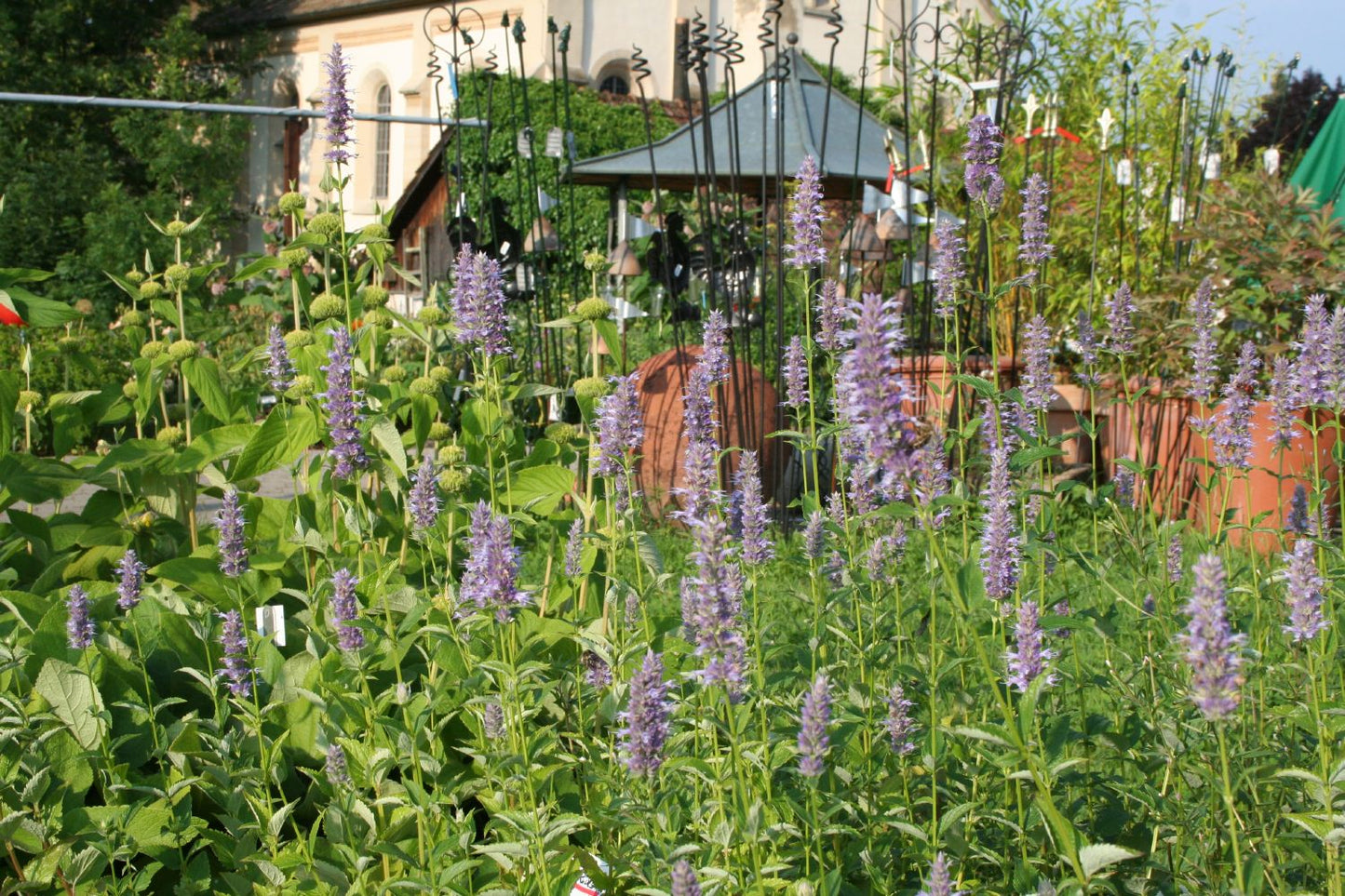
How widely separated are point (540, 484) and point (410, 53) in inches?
940

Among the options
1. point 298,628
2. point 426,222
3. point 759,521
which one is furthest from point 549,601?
point 426,222

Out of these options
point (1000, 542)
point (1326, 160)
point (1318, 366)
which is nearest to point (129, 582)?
point (1000, 542)

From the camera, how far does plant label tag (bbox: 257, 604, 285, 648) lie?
239 centimetres

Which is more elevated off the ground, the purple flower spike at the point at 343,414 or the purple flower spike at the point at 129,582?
the purple flower spike at the point at 343,414

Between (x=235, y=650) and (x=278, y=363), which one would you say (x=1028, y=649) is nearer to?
(x=235, y=650)

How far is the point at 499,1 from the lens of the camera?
2370 cm

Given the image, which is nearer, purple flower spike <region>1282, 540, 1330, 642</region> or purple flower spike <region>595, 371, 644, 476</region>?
purple flower spike <region>1282, 540, 1330, 642</region>

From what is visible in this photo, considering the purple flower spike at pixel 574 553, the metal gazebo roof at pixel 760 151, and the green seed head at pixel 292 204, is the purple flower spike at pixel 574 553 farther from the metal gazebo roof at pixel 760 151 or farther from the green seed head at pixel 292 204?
the metal gazebo roof at pixel 760 151

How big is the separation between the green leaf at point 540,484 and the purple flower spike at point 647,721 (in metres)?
1.19

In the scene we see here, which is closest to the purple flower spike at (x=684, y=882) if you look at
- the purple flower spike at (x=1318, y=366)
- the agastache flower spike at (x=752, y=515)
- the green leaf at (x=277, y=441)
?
the agastache flower spike at (x=752, y=515)

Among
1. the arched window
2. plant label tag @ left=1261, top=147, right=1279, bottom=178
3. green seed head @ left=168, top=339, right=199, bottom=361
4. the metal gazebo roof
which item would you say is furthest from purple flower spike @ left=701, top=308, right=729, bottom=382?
the arched window

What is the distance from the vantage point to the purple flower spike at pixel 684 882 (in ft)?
3.96

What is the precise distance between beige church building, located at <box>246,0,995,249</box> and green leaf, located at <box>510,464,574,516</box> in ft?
65.6

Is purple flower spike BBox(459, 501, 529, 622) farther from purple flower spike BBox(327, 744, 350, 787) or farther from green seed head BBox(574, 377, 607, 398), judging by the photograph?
green seed head BBox(574, 377, 607, 398)
